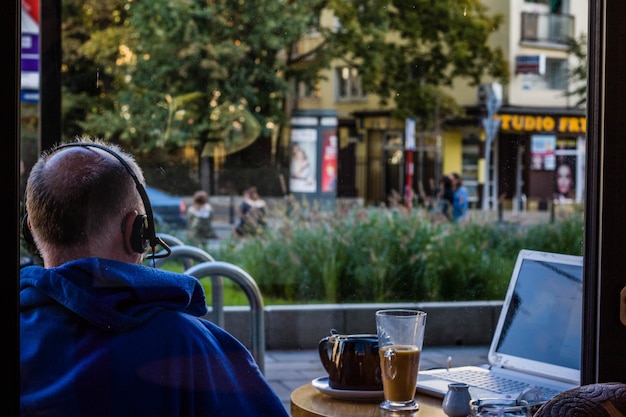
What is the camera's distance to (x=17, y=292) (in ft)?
4.14

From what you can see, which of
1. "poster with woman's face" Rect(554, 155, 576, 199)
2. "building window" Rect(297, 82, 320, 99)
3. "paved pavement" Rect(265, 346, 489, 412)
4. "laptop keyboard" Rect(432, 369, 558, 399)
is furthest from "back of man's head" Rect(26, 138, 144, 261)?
"building window" Rect(297, 82, 320, 99)

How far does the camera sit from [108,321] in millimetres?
1374

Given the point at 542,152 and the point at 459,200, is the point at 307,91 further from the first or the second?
the point at 542,152

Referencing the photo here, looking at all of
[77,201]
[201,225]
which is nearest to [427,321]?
Result: [77,201]

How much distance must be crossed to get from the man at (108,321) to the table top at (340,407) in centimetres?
31

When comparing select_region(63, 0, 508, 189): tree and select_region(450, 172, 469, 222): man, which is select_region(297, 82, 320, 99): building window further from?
select_region(450, 172, 469, 222): man

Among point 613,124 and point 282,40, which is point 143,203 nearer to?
point 613,124

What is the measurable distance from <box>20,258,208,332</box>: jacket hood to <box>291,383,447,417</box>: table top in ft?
1.61

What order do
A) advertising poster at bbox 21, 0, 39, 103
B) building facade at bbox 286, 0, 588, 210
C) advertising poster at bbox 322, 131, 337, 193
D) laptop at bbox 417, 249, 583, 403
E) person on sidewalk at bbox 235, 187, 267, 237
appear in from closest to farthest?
advertising poster at bbox 21, 0, 39, 103 < laptop at bbox 417, 249, 583, 403 < building facade at bbox 286, 0, 588, 210 < advertising poster at bbox 322, 131, 337, 193 < person on sidewalk at bbox 235, 187, 267, 237

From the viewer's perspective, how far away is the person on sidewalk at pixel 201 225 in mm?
5098

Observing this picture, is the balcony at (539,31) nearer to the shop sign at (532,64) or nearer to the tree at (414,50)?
the tree at (414,50)

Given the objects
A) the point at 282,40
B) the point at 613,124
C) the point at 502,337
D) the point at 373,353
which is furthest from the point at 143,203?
the point at 282,40

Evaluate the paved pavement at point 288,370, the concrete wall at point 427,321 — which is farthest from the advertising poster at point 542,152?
the paved pavement at point 288,370

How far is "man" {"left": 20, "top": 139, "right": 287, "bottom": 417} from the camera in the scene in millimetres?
1372
